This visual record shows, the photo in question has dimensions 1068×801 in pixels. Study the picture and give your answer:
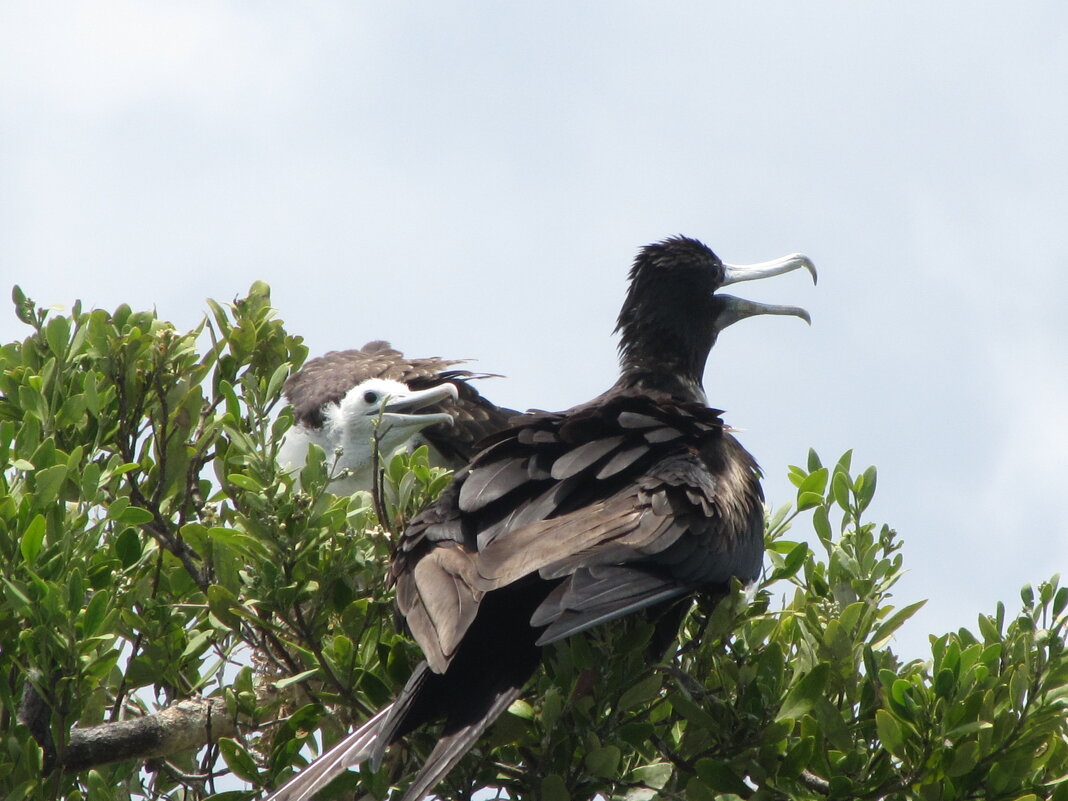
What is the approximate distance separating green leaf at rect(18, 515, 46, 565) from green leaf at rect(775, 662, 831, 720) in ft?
4.75

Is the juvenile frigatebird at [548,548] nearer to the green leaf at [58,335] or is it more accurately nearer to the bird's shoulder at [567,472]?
the bird's shoulder at [567,472]

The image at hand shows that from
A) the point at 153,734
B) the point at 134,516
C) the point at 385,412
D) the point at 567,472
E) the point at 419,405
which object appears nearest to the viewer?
the point at 134,516

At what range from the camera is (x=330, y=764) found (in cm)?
282

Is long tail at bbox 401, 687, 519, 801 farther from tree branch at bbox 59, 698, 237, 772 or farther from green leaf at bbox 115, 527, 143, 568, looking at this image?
green leaf at bbox 115, 527, 143, 568

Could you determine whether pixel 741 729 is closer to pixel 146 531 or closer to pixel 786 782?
pixel 786 782

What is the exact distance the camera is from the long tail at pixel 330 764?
9.14 feet

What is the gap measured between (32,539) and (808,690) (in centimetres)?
149

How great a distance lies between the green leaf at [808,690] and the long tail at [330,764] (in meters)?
0.78

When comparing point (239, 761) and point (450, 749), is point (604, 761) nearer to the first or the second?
point (450, 749)

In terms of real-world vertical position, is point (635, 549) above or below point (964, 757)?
above

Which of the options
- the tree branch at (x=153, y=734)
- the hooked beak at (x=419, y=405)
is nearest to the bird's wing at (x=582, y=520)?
the tree branch at (x=153, y=734)

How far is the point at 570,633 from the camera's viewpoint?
2.79 metres

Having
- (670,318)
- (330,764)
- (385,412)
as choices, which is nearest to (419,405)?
(385,412)

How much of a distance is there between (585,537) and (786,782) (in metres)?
0.63
